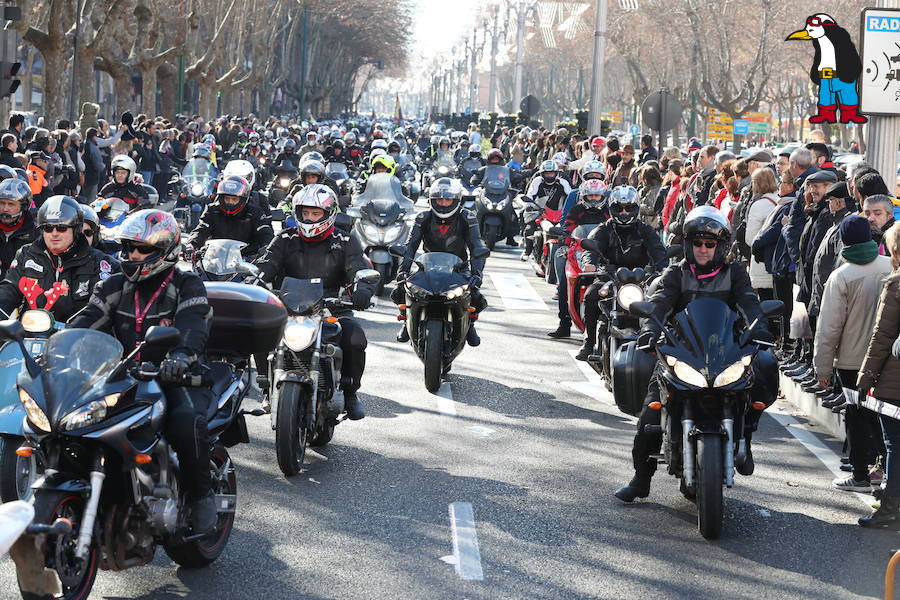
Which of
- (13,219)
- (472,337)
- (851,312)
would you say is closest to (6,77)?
(472,337)

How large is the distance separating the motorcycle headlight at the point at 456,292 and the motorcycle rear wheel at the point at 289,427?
3.11 meters

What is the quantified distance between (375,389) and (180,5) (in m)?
45.1

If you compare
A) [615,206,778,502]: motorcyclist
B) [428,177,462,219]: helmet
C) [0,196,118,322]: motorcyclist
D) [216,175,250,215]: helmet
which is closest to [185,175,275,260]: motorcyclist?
[216,175,250,215]: helmet

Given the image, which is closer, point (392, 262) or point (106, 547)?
point (106, 547)

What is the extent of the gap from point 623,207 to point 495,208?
13000mm

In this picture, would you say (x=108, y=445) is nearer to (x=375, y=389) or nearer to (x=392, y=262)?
(x=375, y=389)

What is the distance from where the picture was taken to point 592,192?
1451cm

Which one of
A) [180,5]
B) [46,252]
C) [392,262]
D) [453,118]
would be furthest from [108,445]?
[453,118]

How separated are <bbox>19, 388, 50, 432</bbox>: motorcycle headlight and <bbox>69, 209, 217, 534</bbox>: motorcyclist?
0.67 meters

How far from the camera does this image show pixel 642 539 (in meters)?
7.49

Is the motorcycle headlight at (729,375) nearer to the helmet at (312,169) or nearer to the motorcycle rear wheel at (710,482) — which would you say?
the motorcycle rear wheel at (710,482)

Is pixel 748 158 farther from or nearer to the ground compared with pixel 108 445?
farther from the ground

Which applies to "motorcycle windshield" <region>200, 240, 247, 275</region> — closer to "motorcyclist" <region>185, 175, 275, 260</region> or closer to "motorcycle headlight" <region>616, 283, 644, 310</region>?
"motorcyclist" <region>185, 175, 275, 260</region>

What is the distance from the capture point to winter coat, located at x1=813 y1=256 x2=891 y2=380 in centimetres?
893
